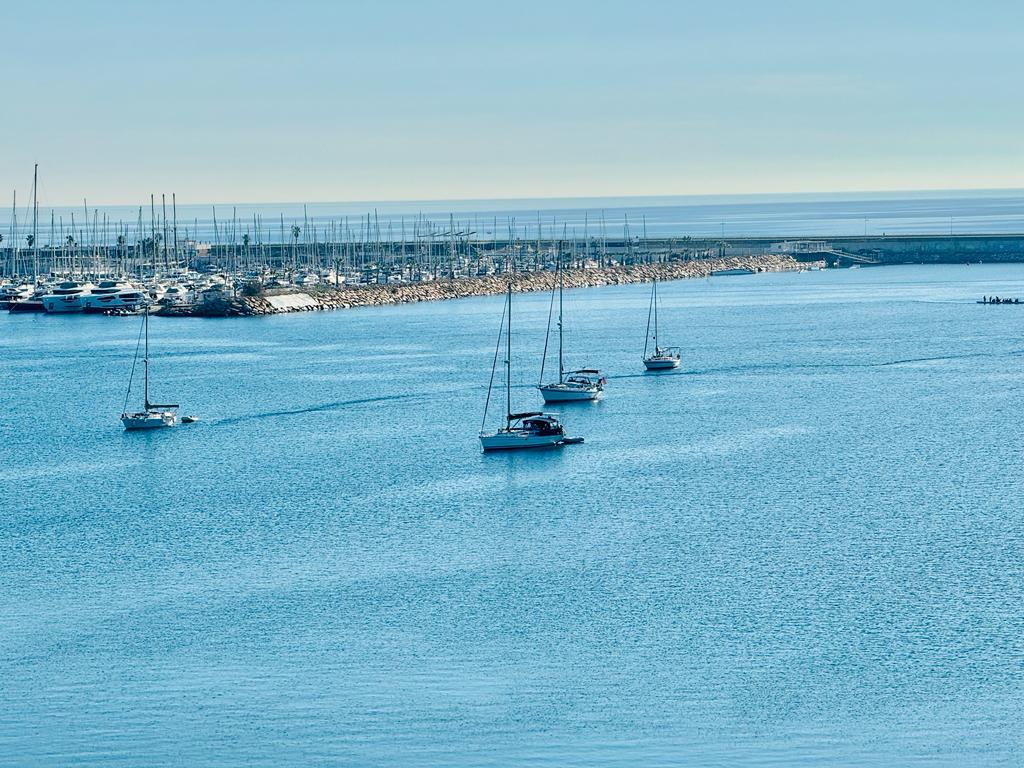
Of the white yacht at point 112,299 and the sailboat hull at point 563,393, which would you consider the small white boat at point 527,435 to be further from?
the white yacht at point 112,299

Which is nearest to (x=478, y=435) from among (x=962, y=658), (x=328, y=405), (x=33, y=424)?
(x=328, y=405)

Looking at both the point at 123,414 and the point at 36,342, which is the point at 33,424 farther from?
the point at 36,342

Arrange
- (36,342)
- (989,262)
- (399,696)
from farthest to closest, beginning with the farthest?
1. (989,262)
2. (36,342)
3. (399,696)

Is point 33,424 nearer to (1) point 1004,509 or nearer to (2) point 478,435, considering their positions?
(2) point 478,435

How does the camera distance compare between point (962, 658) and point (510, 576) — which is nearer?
point (962, 658)

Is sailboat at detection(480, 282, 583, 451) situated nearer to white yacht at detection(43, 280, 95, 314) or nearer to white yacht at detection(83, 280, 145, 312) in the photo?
white yacht at detection(83, 280, 145, 312)

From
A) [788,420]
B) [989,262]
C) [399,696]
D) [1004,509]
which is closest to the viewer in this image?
[399,696]
